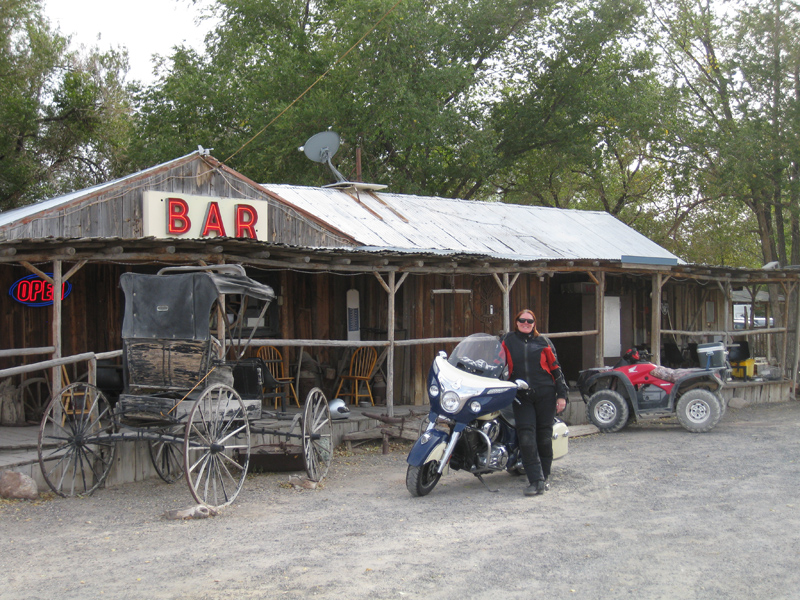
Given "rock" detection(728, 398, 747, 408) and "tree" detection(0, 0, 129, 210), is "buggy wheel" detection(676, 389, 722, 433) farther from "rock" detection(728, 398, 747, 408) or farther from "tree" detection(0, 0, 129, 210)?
"tree" detection(0, 0, 129, 210)

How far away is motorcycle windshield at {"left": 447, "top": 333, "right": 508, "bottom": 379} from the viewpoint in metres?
7.39

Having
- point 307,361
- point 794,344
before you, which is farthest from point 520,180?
point 307,361

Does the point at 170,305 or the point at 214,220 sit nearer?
the point at 170,305

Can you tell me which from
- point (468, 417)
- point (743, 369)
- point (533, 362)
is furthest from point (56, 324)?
point (743, 369)

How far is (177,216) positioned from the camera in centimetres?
1205

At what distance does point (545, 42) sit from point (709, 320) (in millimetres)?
11168

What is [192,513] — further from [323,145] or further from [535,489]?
[323,145]

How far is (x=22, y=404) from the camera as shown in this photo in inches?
400

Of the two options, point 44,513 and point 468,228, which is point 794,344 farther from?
point 44,513

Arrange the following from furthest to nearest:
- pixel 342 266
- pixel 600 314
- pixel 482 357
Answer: pixel 600 314 → pixel 342 266 → pixel 482 357

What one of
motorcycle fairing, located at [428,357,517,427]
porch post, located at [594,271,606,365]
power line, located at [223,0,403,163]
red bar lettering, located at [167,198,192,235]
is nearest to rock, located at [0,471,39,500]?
motorcycle fairing, located at [428,357,517,427]

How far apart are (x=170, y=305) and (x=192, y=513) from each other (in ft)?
6.43

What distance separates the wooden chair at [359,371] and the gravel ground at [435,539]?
3.65 meters

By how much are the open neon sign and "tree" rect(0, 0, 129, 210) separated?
43.0ft
